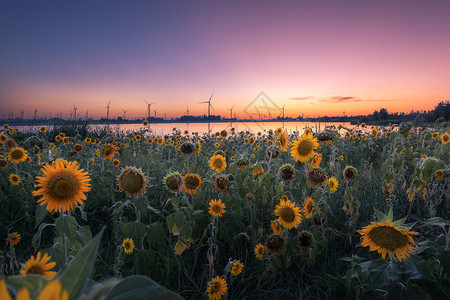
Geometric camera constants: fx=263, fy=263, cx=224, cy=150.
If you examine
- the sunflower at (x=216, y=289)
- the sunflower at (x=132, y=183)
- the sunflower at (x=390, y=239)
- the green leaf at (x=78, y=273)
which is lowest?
the sunflower at (x=216, y=289)

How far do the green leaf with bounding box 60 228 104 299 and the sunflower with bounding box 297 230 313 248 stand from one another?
238 centimetres

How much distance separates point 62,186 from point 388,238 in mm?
2060

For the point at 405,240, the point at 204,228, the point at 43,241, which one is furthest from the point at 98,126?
the point at 405,240

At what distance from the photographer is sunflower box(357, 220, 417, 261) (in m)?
1.58

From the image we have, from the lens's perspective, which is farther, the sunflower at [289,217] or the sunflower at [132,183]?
the sunflower at [289,217]

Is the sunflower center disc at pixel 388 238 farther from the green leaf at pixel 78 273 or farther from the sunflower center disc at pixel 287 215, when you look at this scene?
the green leaf at pixel 78 273

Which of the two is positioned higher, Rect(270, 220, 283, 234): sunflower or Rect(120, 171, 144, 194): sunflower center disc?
Rect(120, 171, 144, 194): sunflower center disc

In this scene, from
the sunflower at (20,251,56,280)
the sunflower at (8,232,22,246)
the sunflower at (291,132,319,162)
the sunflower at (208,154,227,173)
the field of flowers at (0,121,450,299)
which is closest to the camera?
the sunflower at (20,251,56,280)

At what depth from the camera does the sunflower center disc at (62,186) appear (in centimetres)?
166

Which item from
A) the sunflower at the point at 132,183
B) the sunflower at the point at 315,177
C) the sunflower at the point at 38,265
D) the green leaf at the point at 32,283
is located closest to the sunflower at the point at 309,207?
the sunflower at the point at 315,177

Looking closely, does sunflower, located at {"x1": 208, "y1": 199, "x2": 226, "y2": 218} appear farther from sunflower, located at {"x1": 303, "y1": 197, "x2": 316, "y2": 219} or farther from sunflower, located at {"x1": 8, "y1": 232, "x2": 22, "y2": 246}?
sunflower, located at {"x1": 8, "y1": 232, "x2": 22, "y2": 246}

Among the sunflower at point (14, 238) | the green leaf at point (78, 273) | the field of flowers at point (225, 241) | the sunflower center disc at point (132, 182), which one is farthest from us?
the sunflower at point (14, 238)

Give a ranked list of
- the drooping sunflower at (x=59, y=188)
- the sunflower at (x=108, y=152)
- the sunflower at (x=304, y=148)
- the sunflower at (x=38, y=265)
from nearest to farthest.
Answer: the sunflower at (x=38, y=265), the drooping sunflower at (x=59, y=188), the sunflower at (x=304, y=148), the sunflower at (x=108, y=152)

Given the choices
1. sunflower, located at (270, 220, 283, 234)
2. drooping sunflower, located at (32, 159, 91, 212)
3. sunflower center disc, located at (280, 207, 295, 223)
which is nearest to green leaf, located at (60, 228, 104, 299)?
drooping sunflower, located at (32, 159, 91, 212)
